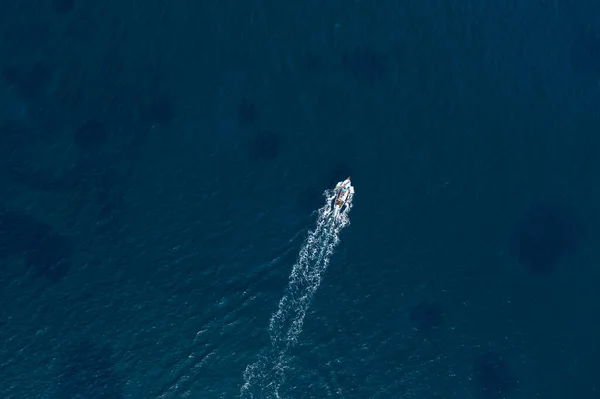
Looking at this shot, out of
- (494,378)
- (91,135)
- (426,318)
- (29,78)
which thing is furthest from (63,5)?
(494,378)

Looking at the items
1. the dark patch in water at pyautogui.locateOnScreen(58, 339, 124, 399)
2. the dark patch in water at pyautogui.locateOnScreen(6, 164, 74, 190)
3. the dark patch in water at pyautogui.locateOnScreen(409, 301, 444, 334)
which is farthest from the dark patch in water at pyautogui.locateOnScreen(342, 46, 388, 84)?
the dark patch in water at pyautogui.locateOnScreen(58, 339, 124, 399)

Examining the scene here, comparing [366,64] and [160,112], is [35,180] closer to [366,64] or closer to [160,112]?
[160,112]

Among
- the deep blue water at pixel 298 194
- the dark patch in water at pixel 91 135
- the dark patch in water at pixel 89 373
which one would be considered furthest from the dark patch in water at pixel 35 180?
the dark patch in water at pixel 89 373

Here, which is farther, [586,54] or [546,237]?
[586,54]

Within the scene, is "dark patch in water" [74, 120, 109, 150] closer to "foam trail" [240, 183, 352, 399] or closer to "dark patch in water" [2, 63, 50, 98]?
"dark patch in water" [2, 63, 50, 98]

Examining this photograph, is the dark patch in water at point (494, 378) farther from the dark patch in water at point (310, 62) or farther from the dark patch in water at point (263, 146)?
the dark patch in water at point (310, 62)

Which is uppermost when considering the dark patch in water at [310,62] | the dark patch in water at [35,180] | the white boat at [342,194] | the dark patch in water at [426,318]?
the dark patch in water at [310,62]
